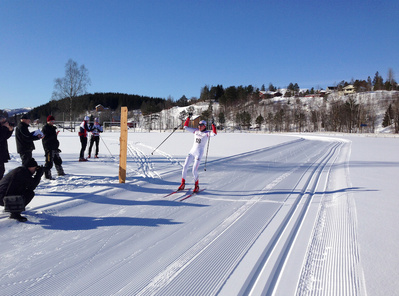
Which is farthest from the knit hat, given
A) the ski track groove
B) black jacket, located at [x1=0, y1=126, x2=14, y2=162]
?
the ski track groove

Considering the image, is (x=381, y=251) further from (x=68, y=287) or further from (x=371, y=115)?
(x=371, y=115)

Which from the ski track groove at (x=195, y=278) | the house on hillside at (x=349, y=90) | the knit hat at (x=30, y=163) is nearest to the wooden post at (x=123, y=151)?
the knit hat at (x=30, y=163)

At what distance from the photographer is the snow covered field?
251 centimetres

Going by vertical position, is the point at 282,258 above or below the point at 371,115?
below

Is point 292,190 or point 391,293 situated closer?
point 391,293

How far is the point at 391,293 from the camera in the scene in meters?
2.30

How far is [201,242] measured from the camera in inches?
135

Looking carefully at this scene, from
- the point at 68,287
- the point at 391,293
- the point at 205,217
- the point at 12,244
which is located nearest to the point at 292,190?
the point at 205,217

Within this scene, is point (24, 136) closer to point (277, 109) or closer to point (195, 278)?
point (195, 278)

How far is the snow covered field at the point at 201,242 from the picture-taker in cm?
251

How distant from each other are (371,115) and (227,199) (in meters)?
81.2

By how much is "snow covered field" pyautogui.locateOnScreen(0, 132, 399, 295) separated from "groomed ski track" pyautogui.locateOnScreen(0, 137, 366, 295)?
1 cm

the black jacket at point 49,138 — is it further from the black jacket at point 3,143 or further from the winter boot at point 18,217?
the winter boot at point 18,217

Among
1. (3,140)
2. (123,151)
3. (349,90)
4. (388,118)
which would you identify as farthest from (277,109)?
(3,140)
